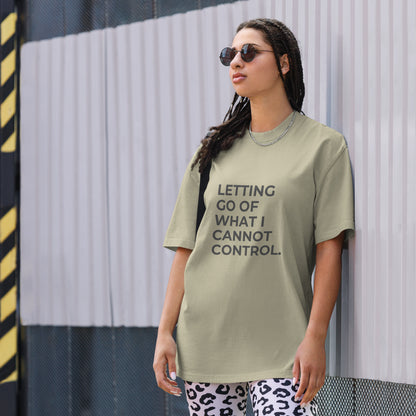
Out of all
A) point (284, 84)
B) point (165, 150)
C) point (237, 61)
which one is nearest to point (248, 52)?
point (237, 61)

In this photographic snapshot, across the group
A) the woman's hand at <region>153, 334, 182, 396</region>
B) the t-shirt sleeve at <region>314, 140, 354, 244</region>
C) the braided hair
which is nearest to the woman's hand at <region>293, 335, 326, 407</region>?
the t-shirt sleeve at <region>314, 140, 354, 244</region>

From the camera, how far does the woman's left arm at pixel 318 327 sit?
2.45m

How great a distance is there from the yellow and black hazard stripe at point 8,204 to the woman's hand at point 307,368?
2.59 metres

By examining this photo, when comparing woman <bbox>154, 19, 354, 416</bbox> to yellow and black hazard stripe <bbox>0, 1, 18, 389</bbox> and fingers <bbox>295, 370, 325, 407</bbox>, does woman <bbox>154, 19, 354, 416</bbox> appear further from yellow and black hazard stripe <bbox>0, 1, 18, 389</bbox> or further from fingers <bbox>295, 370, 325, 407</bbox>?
yellow and black hazard stripe <bbox>0, 1, 18, 389</bbox>

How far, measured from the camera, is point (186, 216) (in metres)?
2.81

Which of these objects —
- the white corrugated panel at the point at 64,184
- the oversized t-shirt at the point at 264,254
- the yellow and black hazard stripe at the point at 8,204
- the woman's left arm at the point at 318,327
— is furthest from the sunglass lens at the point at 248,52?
the yellow and black hazard stripe at the point at 8,204

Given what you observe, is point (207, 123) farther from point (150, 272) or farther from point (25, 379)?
point (25, 379)

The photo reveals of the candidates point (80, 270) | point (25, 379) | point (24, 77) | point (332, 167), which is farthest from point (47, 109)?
point (332, 167)

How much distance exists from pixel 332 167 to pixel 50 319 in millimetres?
2351

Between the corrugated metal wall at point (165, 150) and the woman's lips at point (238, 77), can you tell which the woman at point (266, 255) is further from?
the corrugated metal wall at point (165, 150)

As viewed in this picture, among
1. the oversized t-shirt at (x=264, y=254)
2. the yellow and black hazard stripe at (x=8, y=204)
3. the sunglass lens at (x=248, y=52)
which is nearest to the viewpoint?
the oversized t-shirt at (x=264, y=254)

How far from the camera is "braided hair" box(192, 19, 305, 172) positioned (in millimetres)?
2721

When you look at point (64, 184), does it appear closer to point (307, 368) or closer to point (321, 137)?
point (321, 137)

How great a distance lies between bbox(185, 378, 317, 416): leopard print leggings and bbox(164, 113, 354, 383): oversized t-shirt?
0.11 ft
